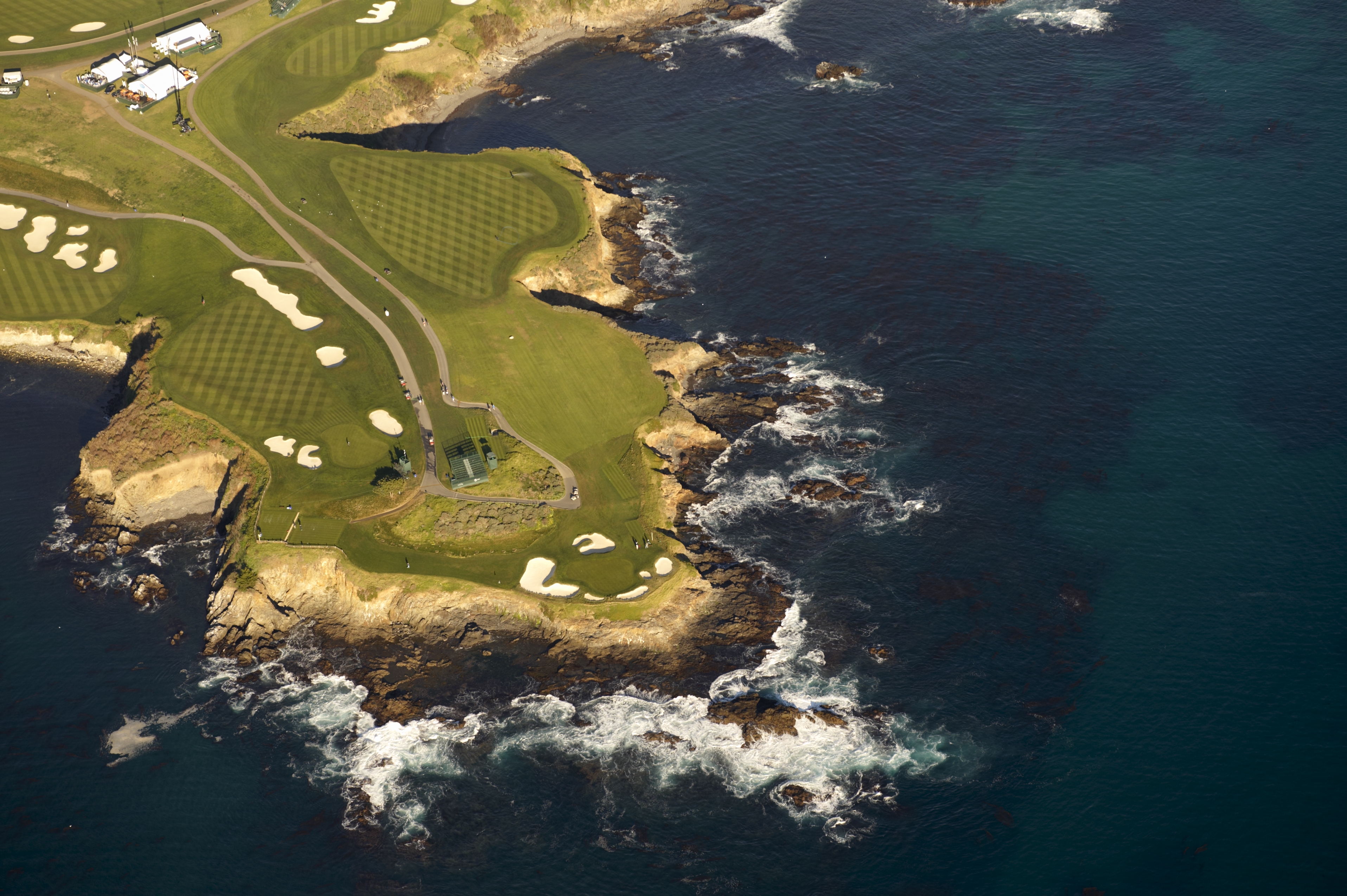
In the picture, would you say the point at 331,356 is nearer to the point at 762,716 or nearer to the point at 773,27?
the point at 762,716

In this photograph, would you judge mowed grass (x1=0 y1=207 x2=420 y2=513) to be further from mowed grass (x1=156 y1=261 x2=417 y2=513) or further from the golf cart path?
the golf cart path

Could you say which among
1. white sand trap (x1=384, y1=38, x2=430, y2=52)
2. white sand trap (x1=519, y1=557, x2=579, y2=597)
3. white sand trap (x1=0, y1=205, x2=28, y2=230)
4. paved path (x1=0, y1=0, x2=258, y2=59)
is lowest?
white sand trap (x1=519, y1=557, x2=579, y2=597)

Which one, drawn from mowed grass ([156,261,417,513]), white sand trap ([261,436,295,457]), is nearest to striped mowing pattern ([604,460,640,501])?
mowed grass ([156,261,417,513])

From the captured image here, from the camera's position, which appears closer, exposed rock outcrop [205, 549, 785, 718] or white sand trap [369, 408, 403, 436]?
exposed rock outcrop [205, 549, 785, 718]

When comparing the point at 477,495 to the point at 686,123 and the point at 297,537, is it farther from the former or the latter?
the point at 686,123

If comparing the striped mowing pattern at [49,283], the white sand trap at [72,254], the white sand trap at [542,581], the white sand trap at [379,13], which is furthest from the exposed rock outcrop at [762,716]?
the white sand trap at [379,13]

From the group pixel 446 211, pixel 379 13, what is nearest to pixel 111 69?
pixel 379 13

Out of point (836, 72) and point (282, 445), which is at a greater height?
point (836, 72)
